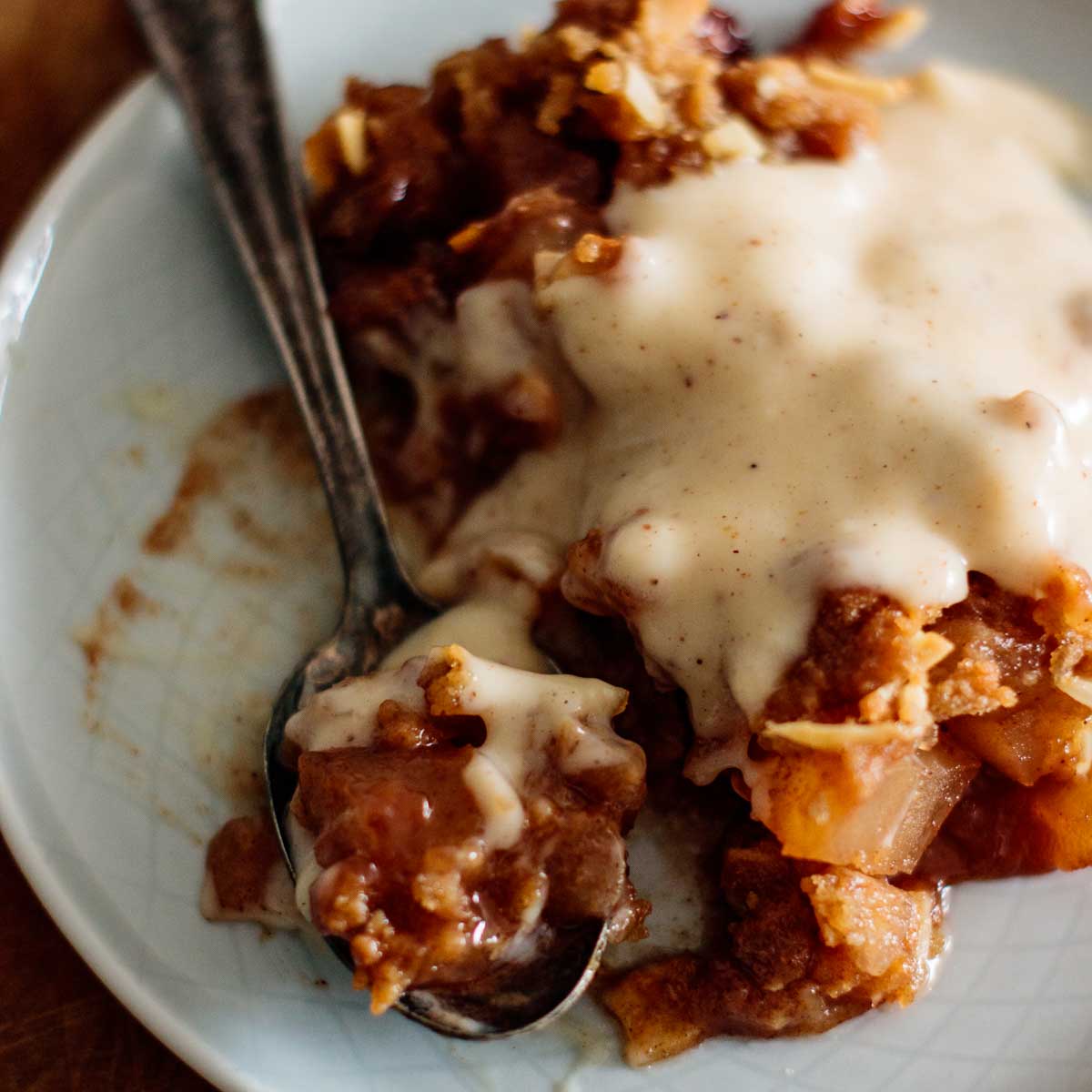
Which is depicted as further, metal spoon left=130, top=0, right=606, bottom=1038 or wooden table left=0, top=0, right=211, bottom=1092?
metal spoon left=130, top=0, right=606, bottom=1038

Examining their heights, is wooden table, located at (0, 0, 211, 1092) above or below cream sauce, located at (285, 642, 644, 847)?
below

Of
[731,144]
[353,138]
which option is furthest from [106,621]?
[731,144]

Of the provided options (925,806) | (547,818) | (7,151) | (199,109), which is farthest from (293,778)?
(7,151)

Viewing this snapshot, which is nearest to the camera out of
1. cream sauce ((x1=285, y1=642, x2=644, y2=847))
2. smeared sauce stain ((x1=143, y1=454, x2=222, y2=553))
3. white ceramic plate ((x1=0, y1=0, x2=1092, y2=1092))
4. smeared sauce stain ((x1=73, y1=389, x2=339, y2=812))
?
cream sauce ((x1=285, y1=642, x2=644, y2=847))

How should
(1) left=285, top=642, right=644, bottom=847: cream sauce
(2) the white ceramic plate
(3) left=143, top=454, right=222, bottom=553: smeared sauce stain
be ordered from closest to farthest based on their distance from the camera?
1. (1) left=285, top=642, right=644, bottom=847: cream sauce
2. (2) the white ceramic plate
3. (3) left=143, top=454, right=222, bottom=553: smeared sauce stain

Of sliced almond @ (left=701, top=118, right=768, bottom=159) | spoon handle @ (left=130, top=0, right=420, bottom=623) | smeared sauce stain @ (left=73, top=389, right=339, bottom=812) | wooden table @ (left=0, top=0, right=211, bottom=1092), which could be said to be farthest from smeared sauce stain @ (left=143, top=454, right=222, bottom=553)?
sliced almond @ (left=701, top=118, right=768, bottom=159)

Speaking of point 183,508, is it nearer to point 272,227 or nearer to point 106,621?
point 106,621

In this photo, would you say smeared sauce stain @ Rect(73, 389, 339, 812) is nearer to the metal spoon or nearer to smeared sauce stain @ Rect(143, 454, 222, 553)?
smeared sauce stain @ Rect(143, 454, 222, 553)
